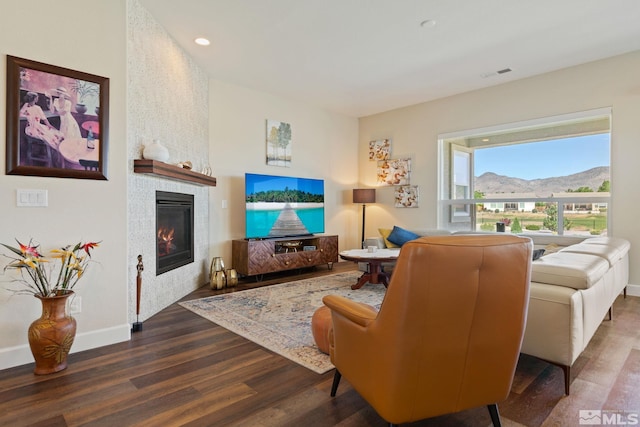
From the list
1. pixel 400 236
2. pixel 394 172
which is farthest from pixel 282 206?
pixel 394 172

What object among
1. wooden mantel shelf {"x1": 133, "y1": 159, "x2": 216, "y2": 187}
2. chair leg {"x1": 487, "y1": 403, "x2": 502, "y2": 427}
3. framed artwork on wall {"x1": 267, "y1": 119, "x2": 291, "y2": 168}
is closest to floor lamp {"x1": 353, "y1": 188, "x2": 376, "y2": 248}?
framed artwork on wall {"x1": 267, "y1": 119, "x2": 291, "y2": 168}

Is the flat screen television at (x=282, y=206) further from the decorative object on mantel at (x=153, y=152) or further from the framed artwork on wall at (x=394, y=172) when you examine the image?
the decorative object on mantel at (x=153, y=152)

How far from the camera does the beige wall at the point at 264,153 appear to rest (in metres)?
4.93

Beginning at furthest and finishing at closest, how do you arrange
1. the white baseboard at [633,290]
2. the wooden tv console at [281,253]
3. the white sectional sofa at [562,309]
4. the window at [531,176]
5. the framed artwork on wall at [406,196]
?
the framed artwork on wall at [406,196], the wooden tv console at [281,253], the window at [531,176], the white baseboard at [633,290], the white sectional sofa at [562,309]

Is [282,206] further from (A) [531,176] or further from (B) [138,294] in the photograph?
(A) [531,176]

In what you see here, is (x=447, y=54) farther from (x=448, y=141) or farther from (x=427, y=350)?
(x=427, y=350)

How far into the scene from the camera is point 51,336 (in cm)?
214

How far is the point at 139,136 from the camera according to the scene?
10.00ft

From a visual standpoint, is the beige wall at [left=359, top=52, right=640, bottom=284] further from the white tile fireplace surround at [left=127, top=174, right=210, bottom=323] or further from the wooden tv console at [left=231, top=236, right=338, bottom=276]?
the white tile fireplace surround at [left=127, top=174, right=210, bottom=323]

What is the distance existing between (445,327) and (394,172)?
519cm

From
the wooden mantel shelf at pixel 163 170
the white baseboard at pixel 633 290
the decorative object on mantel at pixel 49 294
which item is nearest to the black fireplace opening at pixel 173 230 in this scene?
the wooden mantel shelf at pixel 163 170

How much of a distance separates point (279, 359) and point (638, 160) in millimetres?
4536

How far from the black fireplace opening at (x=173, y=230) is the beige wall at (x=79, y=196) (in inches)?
28.6

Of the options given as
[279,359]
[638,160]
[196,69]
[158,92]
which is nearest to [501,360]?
[279,359]
